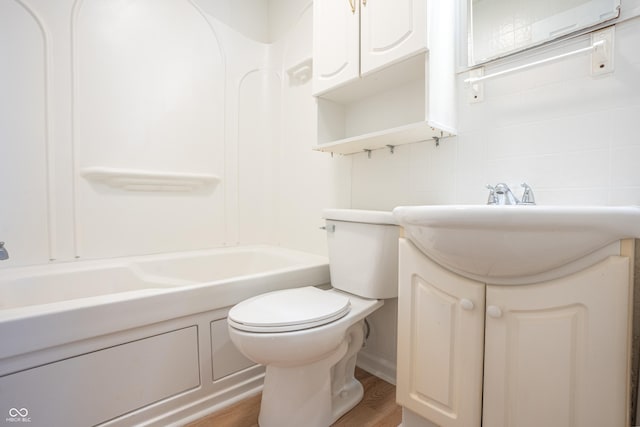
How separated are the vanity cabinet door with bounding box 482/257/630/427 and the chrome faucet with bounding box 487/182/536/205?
1.21 feet

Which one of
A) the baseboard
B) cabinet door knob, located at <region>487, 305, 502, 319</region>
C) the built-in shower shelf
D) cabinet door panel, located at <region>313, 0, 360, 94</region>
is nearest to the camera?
cabinet door knob, located at <region>487, 305, 502, 319</region>

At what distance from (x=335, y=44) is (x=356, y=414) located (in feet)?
5.44

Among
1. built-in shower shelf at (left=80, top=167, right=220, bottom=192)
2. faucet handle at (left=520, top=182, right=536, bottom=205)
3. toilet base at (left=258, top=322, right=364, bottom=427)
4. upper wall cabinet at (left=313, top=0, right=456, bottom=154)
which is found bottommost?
toilet base at (left=258, top=322, right=364, bottom=427)

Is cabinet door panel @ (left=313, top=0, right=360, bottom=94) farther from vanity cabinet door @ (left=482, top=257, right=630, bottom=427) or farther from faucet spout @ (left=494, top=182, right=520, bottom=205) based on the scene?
vanity cabinet door @ (left=482, top=257, right=630, bottom=427)

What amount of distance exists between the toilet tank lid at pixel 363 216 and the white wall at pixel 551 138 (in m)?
0.26

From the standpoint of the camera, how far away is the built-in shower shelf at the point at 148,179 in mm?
1567

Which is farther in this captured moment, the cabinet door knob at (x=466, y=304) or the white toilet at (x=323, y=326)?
the white toilet at (x=323, y=326)

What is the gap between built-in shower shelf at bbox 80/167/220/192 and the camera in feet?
5.14

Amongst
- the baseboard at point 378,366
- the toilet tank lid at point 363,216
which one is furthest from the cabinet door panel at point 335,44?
the baseboard at point 378,366

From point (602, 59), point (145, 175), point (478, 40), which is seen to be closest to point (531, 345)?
point (602, 59)

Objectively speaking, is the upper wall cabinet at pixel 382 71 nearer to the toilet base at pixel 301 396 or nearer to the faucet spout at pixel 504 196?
the faucet spout at pixel 504 196

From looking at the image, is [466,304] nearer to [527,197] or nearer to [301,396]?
[527,197]

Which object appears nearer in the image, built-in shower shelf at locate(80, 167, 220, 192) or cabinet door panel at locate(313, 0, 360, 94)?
cabinet door panel at locate(313, 0, 360, 94)

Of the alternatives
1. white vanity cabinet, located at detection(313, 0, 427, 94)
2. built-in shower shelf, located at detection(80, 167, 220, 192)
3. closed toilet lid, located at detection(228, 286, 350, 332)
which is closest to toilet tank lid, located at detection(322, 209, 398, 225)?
closed toilet lid, located at detection(228, 286, 350, 332)
